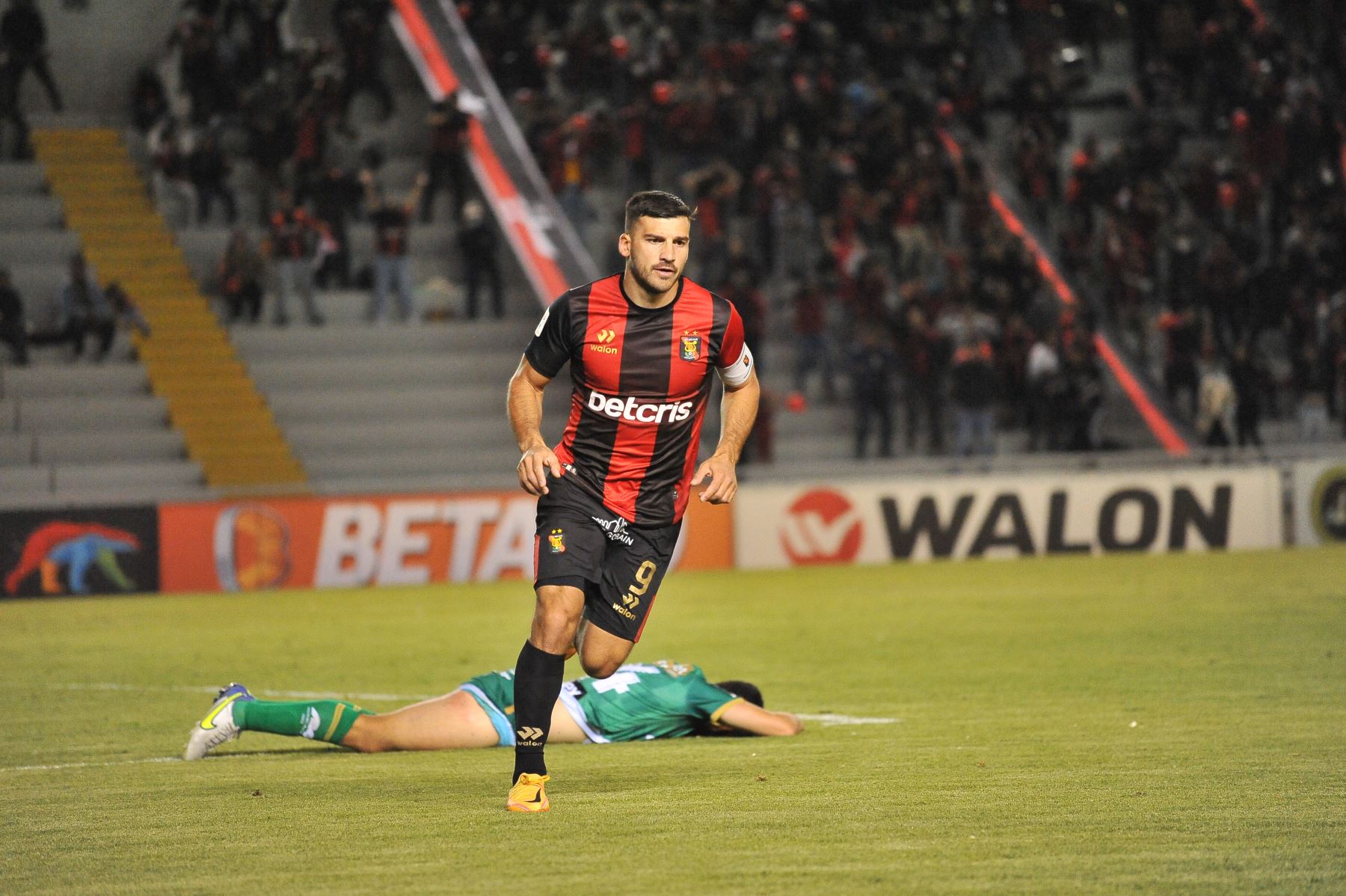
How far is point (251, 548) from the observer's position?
70.8ft

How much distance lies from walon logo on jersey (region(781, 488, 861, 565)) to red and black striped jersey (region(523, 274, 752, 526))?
50.8ft

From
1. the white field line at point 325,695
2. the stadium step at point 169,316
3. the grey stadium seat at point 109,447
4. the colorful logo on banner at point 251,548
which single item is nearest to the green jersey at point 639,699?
the white field line at point 325,695

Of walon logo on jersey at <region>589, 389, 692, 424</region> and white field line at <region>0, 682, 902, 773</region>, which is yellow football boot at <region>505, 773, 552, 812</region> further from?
white field line at <region>0, 682, 902, 773</region>

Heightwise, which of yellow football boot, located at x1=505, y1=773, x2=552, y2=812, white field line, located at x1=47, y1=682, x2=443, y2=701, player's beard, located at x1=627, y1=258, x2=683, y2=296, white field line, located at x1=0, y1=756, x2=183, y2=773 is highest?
player's beard, located at x1=627, y1=258, x2=683, y2=296

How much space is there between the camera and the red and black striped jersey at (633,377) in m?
7.47

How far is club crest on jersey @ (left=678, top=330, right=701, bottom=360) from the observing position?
755cm

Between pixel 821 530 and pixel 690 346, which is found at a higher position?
pixel 690 346

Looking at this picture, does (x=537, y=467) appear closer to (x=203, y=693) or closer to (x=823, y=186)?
(x=203, y=693)

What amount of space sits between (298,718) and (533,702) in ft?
6.38

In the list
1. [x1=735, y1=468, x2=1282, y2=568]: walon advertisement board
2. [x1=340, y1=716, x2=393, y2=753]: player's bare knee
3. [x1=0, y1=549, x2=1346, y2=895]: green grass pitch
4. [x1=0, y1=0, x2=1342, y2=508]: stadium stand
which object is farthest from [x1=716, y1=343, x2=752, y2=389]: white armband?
[x1=0, y1=0, x2=1342, y2=508]: stadium stand

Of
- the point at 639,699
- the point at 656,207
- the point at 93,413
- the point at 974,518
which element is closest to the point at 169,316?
the point at 93,413

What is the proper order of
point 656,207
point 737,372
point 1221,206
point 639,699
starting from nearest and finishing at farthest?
point 656,207 < point 737,372 < point 639,699 < point 1221,206

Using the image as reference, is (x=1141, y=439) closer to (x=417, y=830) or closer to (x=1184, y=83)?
(x=1184, y=83)

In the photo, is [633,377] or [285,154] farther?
[285,154]
